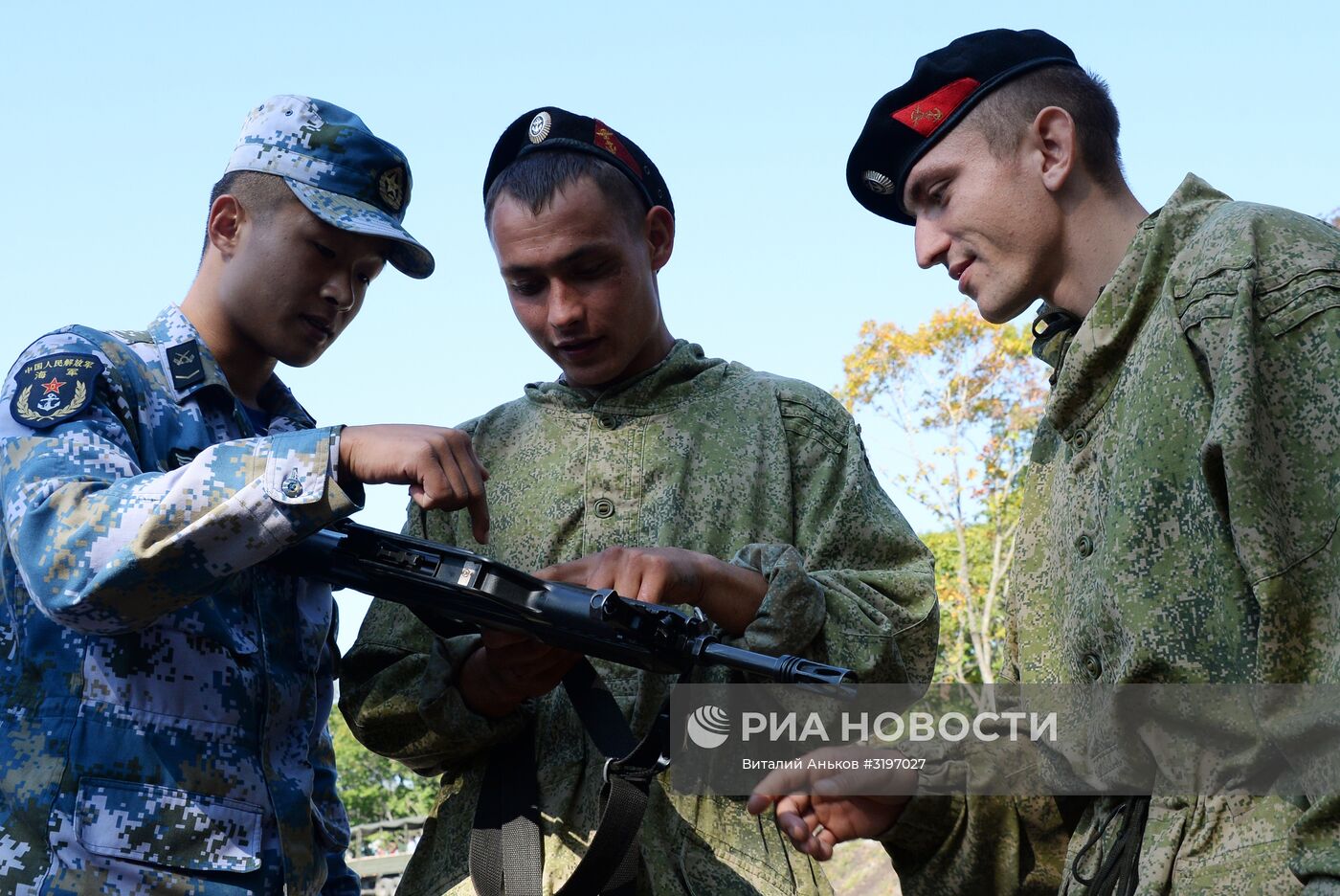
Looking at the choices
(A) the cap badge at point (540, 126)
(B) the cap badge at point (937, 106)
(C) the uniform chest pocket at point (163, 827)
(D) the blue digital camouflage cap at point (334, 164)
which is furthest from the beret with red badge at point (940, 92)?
(C) the uniform chest pocket at point (163, 827)

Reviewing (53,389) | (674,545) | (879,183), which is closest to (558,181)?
(879,183)

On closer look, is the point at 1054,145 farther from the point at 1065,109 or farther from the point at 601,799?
the point at 601,799

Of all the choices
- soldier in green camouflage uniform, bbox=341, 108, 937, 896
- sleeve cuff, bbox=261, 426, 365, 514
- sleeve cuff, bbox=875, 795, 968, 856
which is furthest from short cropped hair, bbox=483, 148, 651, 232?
sleeve cuff, bbox=875, 795, 968, 856

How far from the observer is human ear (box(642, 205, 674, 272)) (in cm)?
412

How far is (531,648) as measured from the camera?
3.33 meters

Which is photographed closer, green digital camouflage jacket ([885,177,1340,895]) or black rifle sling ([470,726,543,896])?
green digital camouflage jacket ([885,177,1340,895])

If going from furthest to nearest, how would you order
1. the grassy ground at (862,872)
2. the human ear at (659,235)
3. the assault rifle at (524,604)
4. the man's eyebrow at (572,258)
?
the grassy ground at (862,872), the human ear at (659,235), the man's eyebrow at (572,258), the assault rifle at (524,604)

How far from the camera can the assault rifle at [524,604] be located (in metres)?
3.00

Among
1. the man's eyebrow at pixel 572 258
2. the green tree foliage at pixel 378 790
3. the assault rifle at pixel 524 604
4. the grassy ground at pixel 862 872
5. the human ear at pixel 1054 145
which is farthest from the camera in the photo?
the green tree foliage at pixel 378 790

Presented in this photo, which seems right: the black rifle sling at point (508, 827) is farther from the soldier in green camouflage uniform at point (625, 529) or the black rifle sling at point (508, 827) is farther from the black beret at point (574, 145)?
the black beret at point (574, 145)

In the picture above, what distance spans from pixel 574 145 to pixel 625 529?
1109 mm

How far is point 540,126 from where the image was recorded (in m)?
4.18

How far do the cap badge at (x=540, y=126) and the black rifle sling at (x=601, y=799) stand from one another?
1578mm

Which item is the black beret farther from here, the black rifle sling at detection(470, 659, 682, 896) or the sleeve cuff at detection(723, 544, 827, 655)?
the black rifle sling at detection(470, 659, 682, 896)
